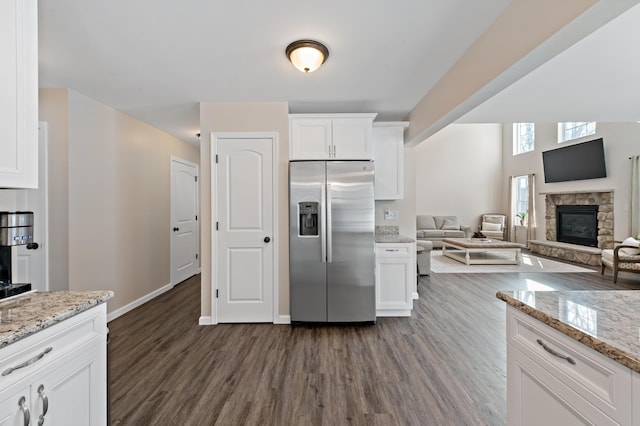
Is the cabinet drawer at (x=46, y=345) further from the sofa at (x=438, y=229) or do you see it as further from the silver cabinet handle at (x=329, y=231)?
the sofa at (x=438, y=229)

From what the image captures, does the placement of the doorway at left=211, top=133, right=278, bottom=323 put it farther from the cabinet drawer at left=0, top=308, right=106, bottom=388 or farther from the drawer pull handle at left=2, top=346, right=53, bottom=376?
the drawer pull handle at left=2, top=346, right=53, bottom=376


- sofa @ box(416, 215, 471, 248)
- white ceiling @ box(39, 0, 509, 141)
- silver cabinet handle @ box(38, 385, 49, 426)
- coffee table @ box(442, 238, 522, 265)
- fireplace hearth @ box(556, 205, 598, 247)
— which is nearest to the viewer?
silver cabinet handle @ box(38, 385, 49, 426)

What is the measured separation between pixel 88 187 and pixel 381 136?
3.45m

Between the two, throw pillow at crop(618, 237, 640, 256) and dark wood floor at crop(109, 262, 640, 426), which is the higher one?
throw pillow at crop(618, 237, 640, 256)

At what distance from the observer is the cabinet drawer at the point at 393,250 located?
A: 3.42 meters

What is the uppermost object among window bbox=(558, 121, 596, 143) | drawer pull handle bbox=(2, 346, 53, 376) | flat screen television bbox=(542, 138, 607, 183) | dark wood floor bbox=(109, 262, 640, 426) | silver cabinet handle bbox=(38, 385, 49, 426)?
window bbox=(558, 121, 596, 143)

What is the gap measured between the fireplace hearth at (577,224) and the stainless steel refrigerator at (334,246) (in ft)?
21.8

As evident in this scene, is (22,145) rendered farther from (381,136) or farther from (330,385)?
(381,136)

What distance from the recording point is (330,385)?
2.15m

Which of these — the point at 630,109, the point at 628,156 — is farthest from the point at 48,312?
the point at 628,156

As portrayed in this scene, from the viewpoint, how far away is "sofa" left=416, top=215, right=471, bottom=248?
28.2 ft

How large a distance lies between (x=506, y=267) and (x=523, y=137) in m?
5.03

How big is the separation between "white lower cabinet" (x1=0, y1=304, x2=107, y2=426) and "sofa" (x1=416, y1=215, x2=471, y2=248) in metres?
8.32

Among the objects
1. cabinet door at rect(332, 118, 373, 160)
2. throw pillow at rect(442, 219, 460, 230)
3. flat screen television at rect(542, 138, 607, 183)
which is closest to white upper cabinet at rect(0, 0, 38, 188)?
cabinet door at rect(332, 118, 373, 160)
